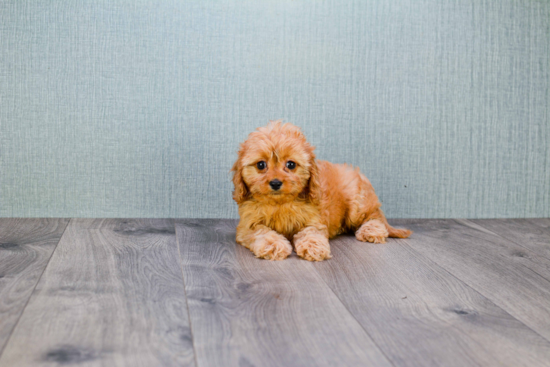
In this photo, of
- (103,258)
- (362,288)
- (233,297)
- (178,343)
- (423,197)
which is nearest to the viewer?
(178,343)

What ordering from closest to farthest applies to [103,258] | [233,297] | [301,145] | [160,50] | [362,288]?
[233,297]
[362,288]
[103,258]
[301,145]
[160,50]

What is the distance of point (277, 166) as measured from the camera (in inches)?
81.1

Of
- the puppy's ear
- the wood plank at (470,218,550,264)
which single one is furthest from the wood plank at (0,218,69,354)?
the wood plank at (470,218,550,264)

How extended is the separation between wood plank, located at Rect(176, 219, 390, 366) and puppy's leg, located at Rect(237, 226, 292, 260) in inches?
1.3

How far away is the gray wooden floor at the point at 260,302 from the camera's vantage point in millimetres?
1204

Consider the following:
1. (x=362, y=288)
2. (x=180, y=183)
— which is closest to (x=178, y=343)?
(x=362, y=288)

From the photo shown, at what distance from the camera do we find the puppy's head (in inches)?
80.1

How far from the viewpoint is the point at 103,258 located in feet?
6.35

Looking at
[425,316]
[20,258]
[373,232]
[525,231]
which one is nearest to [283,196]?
[373,232]

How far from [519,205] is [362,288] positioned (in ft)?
5.53

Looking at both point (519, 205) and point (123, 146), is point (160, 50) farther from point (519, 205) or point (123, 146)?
point (519, 205)

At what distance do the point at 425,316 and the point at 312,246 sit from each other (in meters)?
0.63

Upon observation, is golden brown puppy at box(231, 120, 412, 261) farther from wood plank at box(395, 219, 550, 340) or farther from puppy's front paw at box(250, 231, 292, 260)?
wood plank at box(395, 219, 550, 340)

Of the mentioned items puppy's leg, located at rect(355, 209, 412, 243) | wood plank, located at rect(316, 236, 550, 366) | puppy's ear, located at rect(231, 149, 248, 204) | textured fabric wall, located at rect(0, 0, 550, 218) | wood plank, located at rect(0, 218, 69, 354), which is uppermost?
textured fabric wall, located at rect(0, 0, 550, 218)
